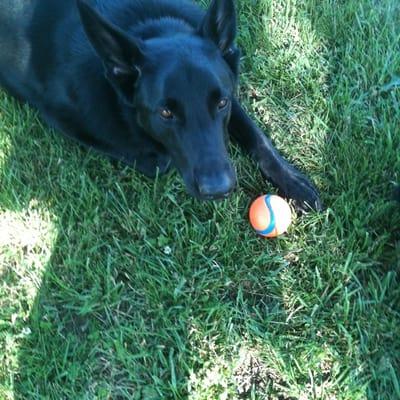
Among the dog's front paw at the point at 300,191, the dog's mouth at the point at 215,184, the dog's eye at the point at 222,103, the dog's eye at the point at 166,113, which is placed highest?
the dog's eye at the point at 222,103

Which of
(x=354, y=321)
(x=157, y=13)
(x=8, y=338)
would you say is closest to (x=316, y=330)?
(x=354, y=321)

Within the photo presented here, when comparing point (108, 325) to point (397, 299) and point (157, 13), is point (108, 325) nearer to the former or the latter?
point (397, 299)

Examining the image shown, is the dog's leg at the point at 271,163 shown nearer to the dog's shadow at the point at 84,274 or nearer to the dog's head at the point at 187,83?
the dog's head at the point at 187,83

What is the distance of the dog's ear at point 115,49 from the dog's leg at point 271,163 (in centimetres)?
55

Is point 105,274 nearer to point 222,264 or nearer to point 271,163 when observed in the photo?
point 222,264

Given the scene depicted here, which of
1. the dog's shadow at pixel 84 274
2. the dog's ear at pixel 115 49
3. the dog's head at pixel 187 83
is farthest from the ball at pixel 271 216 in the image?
the dog's ear at pixel 115 49

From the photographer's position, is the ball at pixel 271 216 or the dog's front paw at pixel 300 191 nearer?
the ball at pixel 271 216

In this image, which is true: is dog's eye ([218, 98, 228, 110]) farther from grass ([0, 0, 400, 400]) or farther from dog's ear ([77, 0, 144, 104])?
grass ([0, 0, 400, 400])

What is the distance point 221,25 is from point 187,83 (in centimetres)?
34

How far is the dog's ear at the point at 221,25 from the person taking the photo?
2.10 meters

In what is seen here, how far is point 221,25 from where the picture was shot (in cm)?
215

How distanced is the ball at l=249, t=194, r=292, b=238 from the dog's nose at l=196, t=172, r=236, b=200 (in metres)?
0.26

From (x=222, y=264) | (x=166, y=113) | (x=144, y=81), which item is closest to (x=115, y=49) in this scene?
(x=144, y=81)

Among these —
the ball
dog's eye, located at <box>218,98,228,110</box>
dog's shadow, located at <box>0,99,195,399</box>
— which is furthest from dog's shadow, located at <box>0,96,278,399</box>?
dog's eye, located at <box>218,98,228,110</box>
